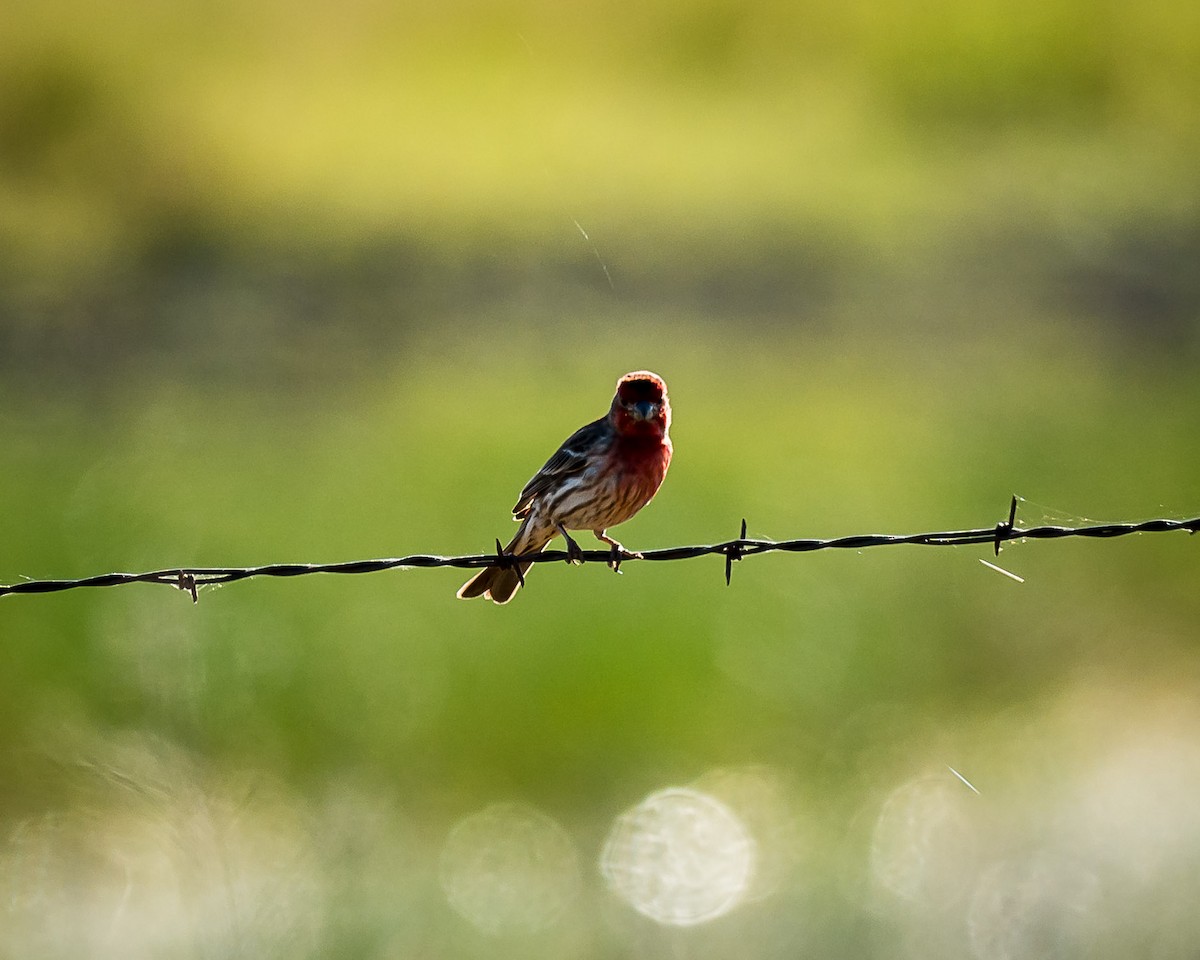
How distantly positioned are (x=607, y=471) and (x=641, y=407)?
1.11 feet

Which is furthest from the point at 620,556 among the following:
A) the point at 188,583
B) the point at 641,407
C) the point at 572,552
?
the point at 188,583

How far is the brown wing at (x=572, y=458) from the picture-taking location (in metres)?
8.65

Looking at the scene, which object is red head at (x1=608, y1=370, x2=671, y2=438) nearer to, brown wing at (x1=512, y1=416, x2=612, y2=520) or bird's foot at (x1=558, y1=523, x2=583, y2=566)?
brown wing at (x1=512, y1=416, x2=612, y2=520)

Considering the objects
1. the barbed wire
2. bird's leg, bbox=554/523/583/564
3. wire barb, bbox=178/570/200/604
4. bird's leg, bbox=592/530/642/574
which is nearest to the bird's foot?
bird's leg, bbox=554/523/583/564

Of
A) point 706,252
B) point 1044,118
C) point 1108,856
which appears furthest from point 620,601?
point 1044,118

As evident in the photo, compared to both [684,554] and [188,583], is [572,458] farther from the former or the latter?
[188,583]

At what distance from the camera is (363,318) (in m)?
25.7

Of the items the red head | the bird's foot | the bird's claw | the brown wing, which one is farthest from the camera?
the brown wing

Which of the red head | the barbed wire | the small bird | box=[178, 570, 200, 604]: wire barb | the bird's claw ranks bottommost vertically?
box=[178, 570, 200, 604]: wire barb

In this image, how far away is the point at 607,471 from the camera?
855cm

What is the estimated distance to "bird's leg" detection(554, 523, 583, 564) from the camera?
7623 mm

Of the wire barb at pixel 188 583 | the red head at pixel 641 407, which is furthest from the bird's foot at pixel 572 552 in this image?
the wire barb at pixel 188 583

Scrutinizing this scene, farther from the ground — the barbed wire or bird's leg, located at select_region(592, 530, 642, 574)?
bird's leg, located at select_region(592, 530, 642, 574)

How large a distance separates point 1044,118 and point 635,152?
7546mm
